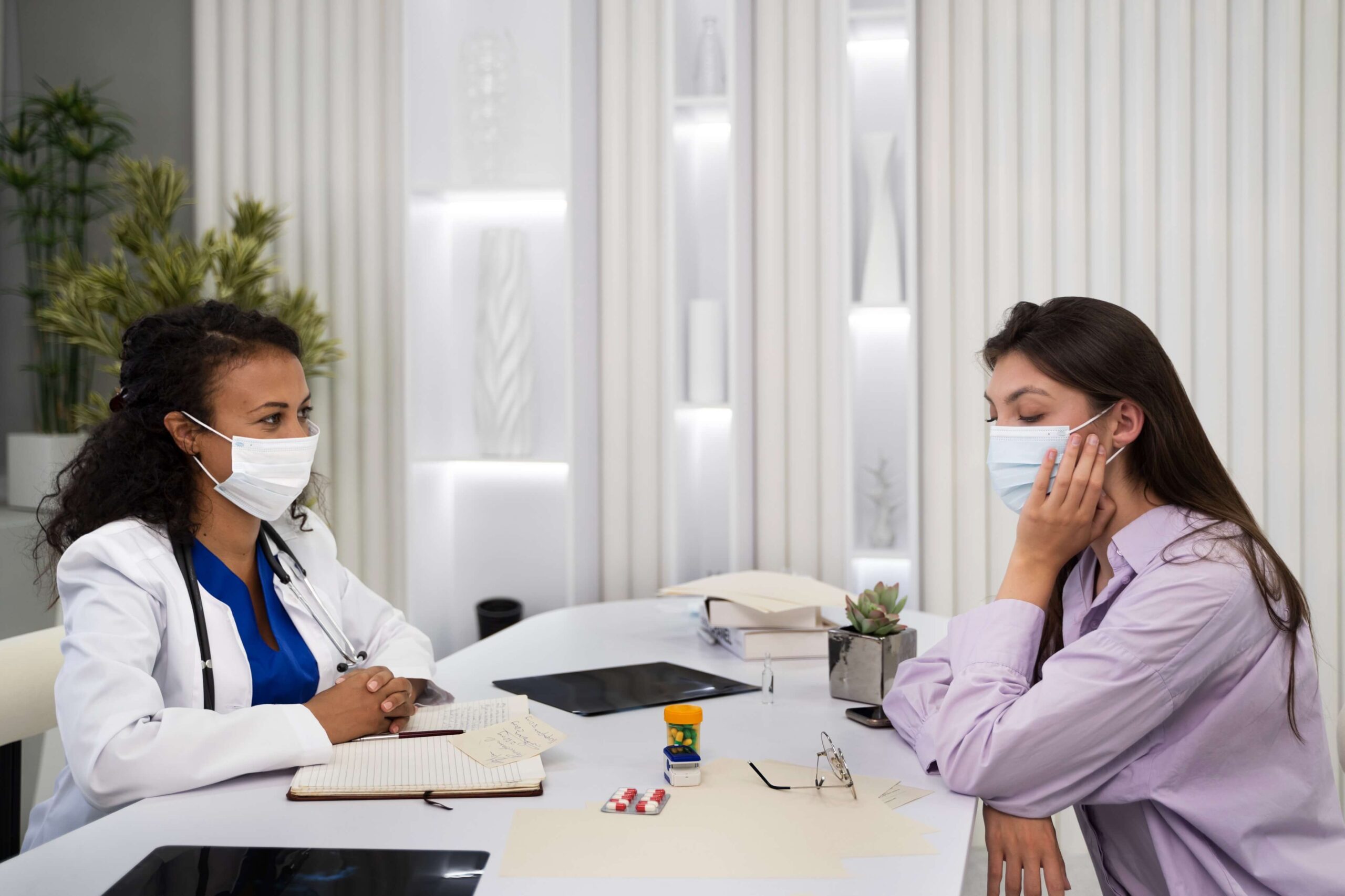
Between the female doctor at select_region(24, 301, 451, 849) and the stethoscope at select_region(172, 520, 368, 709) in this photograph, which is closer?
the female doctor at select_region(24, 301, 451, 849)

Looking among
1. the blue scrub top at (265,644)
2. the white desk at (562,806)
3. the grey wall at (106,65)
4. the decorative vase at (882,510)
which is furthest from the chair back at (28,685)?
the grey wall at (106,65)

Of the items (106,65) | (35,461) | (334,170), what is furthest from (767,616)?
(106,65)

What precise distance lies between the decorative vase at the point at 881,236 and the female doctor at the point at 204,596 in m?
1.57

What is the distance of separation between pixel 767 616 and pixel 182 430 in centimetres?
107

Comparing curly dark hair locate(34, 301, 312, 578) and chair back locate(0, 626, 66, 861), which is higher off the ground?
curly dark hair locate(34, 301, 312, 578)

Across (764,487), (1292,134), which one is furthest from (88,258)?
(1292,134)

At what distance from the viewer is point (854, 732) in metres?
1.44

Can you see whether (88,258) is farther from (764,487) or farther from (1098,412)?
(1098,412)

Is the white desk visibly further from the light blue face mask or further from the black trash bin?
the black trash bin

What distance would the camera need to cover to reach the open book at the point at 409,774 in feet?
3.83

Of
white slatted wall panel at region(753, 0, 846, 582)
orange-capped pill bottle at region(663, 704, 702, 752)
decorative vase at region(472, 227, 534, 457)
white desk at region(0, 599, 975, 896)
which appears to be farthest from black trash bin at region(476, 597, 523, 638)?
orange-capped pill bottle at region(663, 704, 702, 752)

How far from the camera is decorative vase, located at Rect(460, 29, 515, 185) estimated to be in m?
2.82

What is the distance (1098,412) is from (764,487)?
157cm

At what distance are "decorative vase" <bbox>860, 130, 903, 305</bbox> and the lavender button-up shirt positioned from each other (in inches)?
62.2
